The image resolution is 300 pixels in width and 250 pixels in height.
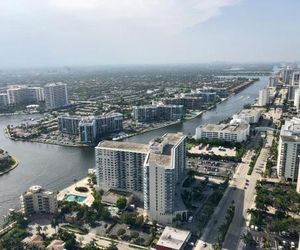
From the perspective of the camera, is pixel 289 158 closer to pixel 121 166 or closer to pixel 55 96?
pixel 121 166

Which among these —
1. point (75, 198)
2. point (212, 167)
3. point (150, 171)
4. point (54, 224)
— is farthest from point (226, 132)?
point (54, 224)

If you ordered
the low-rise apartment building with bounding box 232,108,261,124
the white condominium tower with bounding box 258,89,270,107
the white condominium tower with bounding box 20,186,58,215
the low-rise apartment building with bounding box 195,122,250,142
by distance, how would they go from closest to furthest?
the white condominium tower with bounding box 20,186,58,215 → the low-rise apartment building with bounding box 195,122,250,142 → the low-rise apartment building with bounding box 232,108,261,124 → the white condominium tower with bounding box 258,89,270,107

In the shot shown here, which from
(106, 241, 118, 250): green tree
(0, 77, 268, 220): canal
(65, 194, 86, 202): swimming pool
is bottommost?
(0, 77, 268, 220): canal

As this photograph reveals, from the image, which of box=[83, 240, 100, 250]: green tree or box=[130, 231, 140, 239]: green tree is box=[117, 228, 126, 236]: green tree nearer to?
box=[130, 231, 140, 239]: green tree

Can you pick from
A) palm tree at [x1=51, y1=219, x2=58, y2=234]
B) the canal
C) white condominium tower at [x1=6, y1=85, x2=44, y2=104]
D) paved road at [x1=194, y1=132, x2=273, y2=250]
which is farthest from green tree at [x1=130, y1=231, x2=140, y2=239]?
white condominium tower at [x1=6, y1=85, x2=44, y2=104]

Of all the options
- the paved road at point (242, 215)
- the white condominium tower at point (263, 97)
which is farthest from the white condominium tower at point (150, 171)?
the white condominium tower at point (263, 97)

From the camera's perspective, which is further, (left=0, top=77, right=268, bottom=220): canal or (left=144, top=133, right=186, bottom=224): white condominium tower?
(left=0, top=77, right=268, bottom=220): canal
